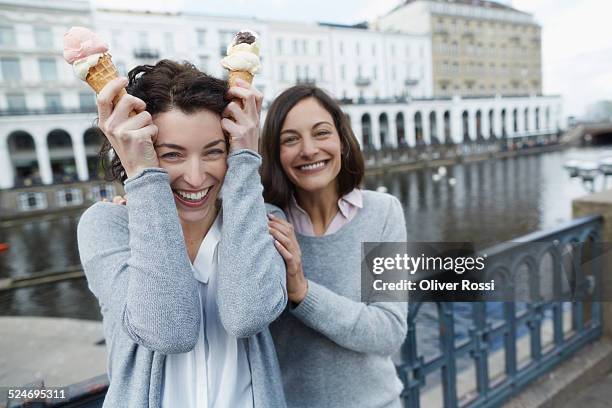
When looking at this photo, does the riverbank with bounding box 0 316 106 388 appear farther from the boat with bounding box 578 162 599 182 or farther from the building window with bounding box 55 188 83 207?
the building window with bounding box 55 188 83 207

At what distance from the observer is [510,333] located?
85.3 inches

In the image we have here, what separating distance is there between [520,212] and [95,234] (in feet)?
46.0

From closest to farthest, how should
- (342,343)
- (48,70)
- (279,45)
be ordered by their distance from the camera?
1. (342,343)
2. (48,70)
3. (279,45)

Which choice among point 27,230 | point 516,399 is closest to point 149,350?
point 516,399

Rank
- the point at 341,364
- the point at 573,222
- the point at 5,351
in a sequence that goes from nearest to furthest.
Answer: the point at 341,364 < the point at 573,222 < the point at 5,351

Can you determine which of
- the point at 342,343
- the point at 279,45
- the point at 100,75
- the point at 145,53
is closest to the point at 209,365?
the point at 342,343

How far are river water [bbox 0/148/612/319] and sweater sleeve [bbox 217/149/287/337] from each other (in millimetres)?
6543

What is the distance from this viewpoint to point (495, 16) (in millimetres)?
20578

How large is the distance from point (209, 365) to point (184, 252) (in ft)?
1.00

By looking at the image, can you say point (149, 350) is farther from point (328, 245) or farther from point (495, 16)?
point (495, 16)

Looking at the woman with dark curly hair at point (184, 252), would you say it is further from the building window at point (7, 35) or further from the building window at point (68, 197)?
the building window at point (7, 35)

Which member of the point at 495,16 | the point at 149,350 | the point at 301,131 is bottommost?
the point at 149,350

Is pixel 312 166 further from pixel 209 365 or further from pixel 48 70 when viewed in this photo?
pixel 48 70

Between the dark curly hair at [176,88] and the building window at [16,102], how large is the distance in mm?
28313
